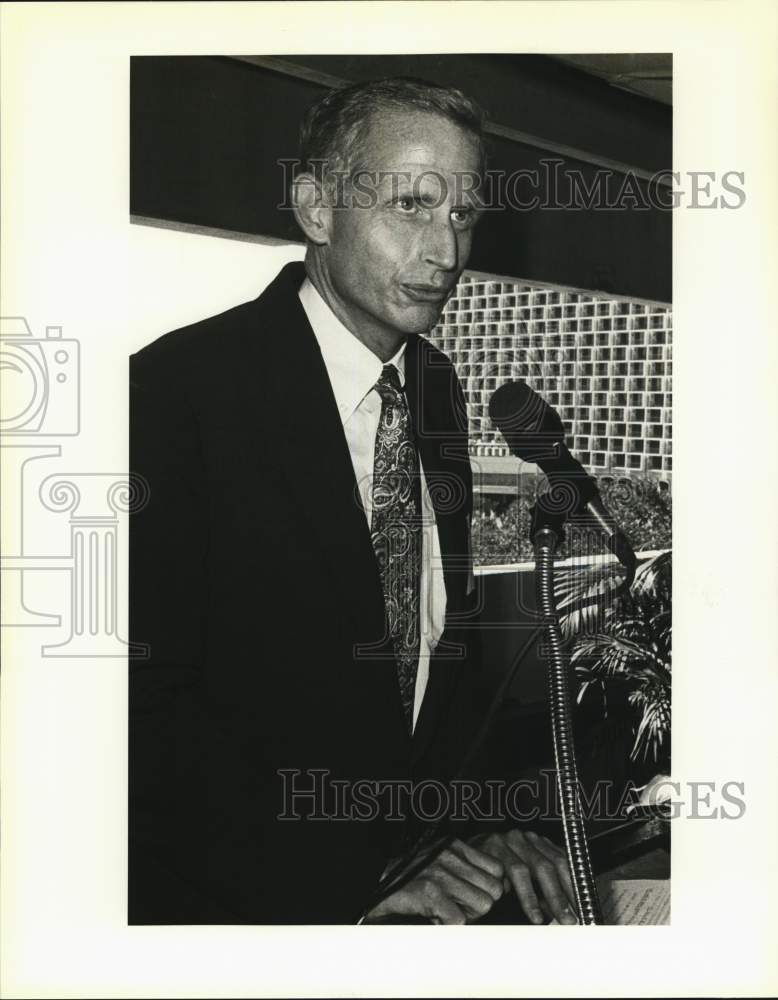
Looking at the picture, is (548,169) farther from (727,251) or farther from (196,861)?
(196,861)

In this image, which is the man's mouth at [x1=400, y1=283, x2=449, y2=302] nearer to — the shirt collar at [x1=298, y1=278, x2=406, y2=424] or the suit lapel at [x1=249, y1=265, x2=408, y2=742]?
the shirt collar at [x1=298, y1=278, x2=406, y2=424]

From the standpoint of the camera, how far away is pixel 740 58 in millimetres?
1912

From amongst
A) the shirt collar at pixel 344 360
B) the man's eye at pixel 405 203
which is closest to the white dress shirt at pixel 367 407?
the shirt collar at pixel 344 360

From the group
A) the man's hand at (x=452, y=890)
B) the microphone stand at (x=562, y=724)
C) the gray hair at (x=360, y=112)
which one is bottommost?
the man's hand at (x=452, y=890)

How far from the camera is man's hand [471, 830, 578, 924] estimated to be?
1.89m

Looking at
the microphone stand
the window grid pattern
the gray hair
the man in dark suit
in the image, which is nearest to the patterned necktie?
the man in dark suit

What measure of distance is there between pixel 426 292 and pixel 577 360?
→ 328mm

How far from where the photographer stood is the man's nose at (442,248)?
1857mm

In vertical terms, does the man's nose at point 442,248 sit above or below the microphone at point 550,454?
above

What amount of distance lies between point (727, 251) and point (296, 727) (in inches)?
50.5

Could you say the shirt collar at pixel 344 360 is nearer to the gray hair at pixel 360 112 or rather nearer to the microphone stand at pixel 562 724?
the gray hair at pixel 360 112

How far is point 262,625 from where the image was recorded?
1835 millimetres

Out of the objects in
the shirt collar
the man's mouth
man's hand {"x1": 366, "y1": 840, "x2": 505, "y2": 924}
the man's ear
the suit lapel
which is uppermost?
the man's ear

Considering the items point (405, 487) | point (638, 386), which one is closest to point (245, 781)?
point (405, 487)
